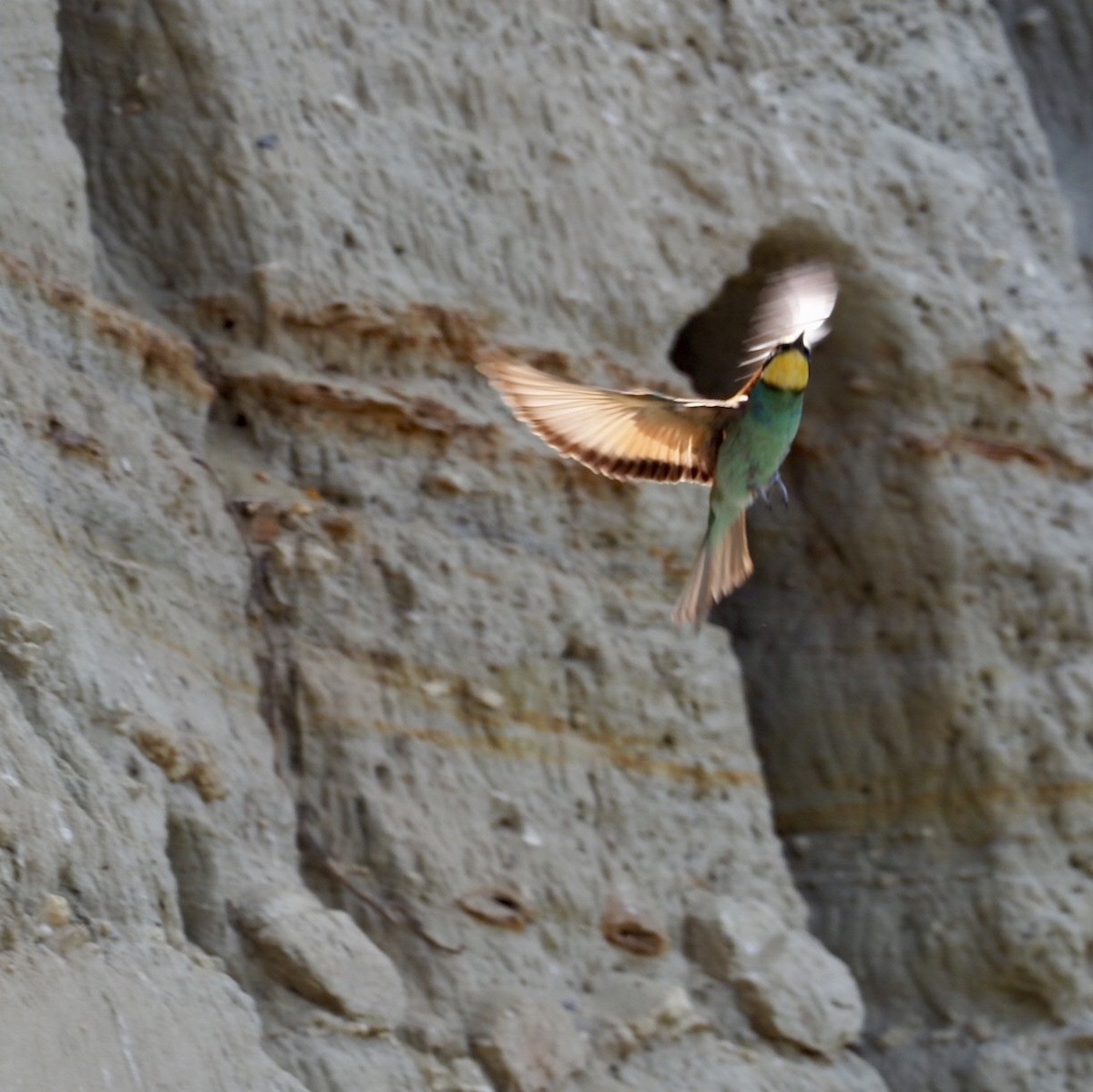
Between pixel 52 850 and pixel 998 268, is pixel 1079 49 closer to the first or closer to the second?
pixel 998 268

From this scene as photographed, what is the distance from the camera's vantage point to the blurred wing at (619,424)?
371cm

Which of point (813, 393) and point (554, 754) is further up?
point (813, 393)

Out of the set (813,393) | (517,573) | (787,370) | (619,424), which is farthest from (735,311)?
(787,370)

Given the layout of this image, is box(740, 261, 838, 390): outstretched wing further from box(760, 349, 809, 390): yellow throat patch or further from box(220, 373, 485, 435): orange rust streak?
box(220, 373, 485, 435): orange rust streak

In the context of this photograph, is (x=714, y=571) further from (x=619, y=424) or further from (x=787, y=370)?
(x=787, y=370)

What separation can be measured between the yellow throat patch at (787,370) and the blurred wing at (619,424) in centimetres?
A: 14

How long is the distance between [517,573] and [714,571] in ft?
2.86

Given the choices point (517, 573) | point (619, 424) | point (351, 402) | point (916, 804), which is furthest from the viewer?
point (916, 804)

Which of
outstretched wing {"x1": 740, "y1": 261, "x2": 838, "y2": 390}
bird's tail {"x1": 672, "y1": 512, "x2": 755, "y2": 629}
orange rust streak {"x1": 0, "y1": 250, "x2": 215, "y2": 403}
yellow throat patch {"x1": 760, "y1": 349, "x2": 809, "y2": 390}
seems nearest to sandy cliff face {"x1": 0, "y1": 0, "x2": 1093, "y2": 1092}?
orange rust streak {"x1": 0, "y1": 250, "x2": 215, "y2": 403}

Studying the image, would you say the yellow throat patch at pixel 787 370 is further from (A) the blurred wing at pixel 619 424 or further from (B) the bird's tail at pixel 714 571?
(B) the bird's tail at pixel 714 571

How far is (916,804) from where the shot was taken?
5.50 metres

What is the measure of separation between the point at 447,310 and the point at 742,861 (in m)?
1.36

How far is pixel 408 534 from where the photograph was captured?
15.4 feet

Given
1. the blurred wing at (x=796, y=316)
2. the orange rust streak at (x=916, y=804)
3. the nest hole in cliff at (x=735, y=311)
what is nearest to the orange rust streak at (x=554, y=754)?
the orange rust streak at (x=916, y=804)
